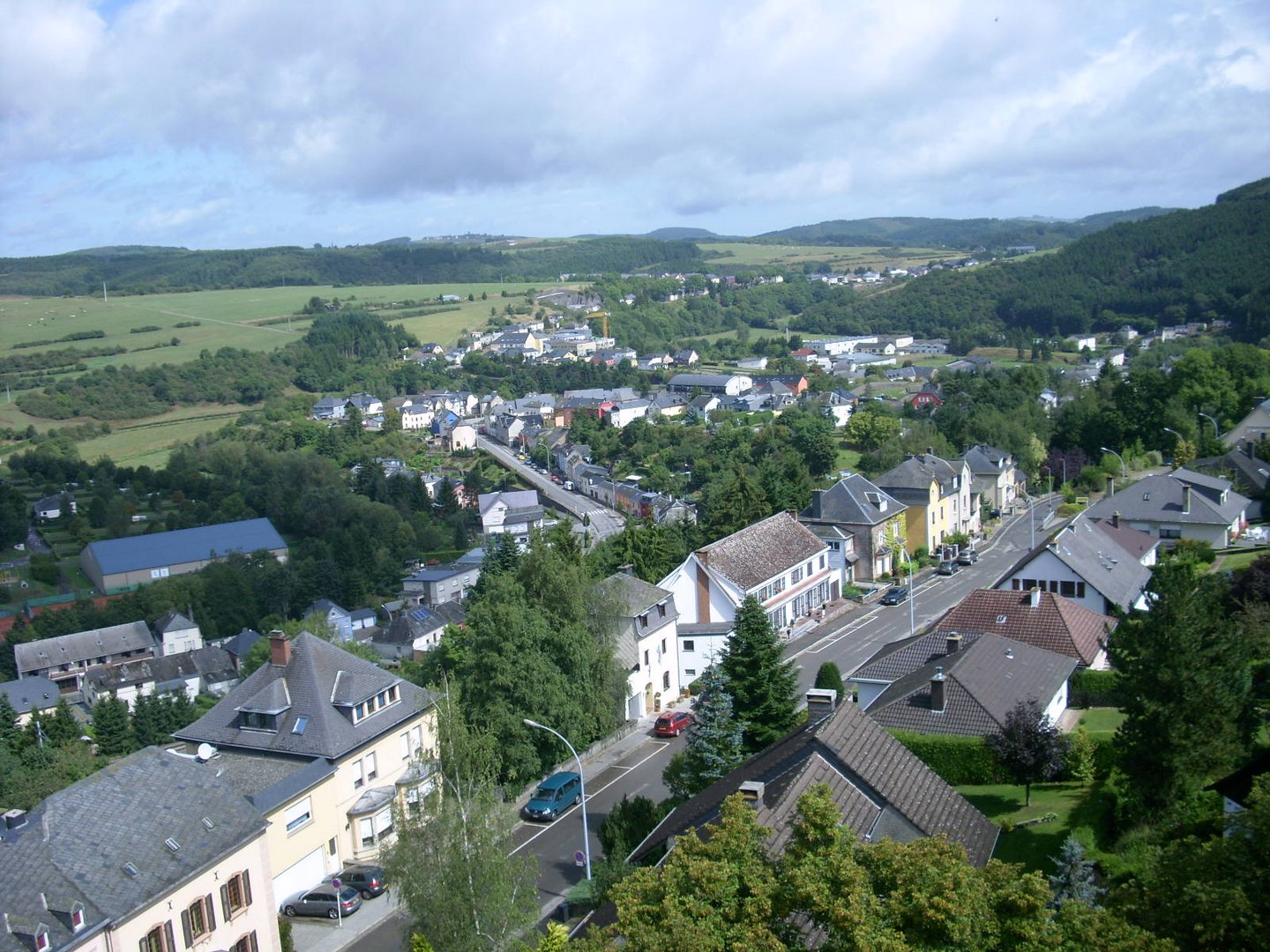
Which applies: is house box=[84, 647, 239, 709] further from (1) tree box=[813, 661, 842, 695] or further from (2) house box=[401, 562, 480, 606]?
(1) tree box=[813, 661, 842, 695]

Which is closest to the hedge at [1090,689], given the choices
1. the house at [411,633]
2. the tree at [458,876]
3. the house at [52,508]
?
the tree at [458,876]

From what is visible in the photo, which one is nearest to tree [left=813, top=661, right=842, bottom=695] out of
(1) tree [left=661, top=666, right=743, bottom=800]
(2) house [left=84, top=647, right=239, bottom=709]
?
(1) tree [left=661, top=666, right=743, bottom=800]

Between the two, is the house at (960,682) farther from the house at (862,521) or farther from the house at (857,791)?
the house at (862,521)

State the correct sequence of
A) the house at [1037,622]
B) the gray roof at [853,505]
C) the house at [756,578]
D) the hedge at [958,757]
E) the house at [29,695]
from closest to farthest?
the hedge at [958,757] < the house at [1037,622] < the house at [756,578] < the gray roof at [853,505] < the house at [29,695]

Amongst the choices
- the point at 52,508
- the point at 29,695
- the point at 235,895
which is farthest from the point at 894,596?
the point at 52,508

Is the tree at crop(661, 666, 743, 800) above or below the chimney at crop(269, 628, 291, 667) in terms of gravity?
below

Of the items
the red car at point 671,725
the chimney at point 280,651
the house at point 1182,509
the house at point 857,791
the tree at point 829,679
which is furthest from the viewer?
the house at point 1182,509
